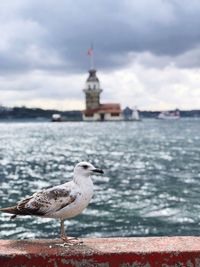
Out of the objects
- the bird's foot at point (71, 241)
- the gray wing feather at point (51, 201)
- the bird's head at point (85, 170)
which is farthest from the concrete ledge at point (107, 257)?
the bird's head at point (85, 170)

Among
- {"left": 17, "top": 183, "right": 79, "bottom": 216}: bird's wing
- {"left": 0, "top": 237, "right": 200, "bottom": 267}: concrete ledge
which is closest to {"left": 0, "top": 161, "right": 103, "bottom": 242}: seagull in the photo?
{"left": 17, "top": 183, "right": 79, "bottom": 216}: bird's wing

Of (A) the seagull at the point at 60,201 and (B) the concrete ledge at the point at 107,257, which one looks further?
(A) the seagull at the point at 60,201

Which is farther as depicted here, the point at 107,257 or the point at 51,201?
the point at 51,201

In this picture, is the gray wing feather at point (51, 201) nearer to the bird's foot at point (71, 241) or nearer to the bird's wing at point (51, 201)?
the bird's wing at point (51, 201)

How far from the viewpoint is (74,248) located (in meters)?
4.30

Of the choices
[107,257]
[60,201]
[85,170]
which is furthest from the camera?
[85,170]

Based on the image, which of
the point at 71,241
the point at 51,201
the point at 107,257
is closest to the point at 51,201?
the point at 51,201

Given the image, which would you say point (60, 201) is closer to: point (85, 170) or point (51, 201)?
point (51, 201)

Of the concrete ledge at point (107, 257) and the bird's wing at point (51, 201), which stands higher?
the bird's wing at point (51, 201)

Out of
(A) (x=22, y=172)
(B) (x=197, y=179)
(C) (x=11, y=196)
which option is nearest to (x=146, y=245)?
(C) (x=11, y=196)

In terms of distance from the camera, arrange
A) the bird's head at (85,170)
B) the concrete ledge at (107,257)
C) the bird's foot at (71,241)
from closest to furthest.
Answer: the concrete ledge at (107,257), the bird's foot at (71,241), the bird's head at (85,170)

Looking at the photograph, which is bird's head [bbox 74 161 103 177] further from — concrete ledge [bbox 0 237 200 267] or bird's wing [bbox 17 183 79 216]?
concrete ledge [bbox 0 237 200 267]

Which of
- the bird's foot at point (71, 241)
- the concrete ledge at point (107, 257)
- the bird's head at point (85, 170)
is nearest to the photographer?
the concrete ledge at point (107, 257)

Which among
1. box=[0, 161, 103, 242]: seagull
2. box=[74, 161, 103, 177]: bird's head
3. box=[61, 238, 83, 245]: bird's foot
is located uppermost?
box=[74, 161, 103, 177]: bird's head
